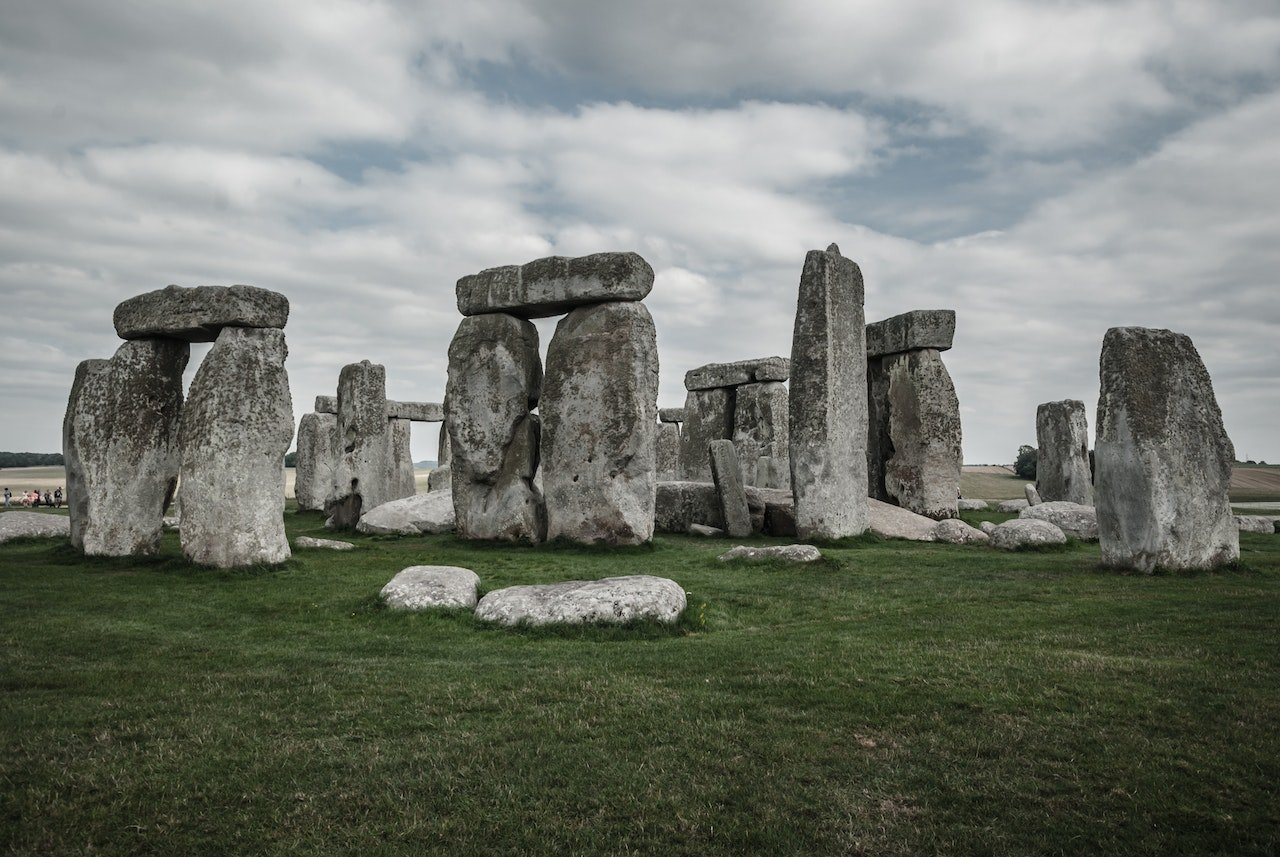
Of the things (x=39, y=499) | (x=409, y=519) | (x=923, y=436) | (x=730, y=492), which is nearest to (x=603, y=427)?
(x=730, y=492)

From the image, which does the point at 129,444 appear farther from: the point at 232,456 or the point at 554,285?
the point at 554,285

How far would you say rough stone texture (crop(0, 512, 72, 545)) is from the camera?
14.9 m

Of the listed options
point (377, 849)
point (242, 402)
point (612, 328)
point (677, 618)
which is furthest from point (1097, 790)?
point (612, 328)

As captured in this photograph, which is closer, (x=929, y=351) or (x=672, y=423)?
(x=929, y=351)

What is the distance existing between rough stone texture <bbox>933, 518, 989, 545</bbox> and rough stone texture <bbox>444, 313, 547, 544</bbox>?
22.3ft

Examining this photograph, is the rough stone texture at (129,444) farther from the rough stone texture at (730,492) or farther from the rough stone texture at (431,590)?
the rough stone texture at (730,492)

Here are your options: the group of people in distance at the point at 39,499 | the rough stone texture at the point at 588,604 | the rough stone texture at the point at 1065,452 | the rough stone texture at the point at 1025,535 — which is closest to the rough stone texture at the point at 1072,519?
the rough stone texture at the point at 1025,535

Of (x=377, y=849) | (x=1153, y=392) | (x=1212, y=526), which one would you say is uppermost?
(x=1153, y=392)

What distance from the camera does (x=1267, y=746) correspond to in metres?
4.34

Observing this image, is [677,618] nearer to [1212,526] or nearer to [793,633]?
[793,633]

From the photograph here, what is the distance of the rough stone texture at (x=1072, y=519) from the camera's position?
14.9 metres

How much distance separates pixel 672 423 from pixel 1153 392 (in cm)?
2428

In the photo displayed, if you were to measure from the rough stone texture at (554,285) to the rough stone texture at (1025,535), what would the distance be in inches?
269

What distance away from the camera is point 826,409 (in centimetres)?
1453
